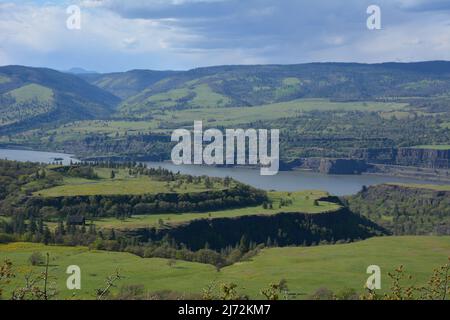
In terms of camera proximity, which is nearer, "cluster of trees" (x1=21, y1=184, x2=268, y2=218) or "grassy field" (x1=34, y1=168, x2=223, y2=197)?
"cluster of trees" (x1=21, y1=184, x2=268, y2=218)

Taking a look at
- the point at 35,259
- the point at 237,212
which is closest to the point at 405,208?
the point at 237,212

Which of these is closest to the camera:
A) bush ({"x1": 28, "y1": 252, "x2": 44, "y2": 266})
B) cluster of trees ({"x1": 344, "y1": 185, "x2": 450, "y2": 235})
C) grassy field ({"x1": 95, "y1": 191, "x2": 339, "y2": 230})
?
bush ({"x1": 28, "y1": 252, "x2": 44, "y2": 266})

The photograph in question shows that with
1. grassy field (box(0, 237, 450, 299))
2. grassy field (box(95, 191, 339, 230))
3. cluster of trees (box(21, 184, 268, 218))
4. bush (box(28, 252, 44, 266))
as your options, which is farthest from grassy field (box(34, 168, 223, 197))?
bush (box(28, 252, 44, 266))

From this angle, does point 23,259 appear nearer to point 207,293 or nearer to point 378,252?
point 378,252

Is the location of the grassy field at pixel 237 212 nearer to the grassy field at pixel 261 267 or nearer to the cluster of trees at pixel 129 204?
the cluster of trees at pixel 129 204

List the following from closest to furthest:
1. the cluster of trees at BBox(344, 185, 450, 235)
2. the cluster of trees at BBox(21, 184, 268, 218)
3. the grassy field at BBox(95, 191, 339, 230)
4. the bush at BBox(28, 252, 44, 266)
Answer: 1. the bush at BBox(28, 252, 44, 266)
2. the grassy field at BBox(95, 191, 339, 230)
3. the cluster of trees at BBox(21, 184, 268, 218)
4. the cluster of trees at BBox(344, 185, 450, 235)

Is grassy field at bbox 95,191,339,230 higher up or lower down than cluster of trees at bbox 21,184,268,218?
lower down

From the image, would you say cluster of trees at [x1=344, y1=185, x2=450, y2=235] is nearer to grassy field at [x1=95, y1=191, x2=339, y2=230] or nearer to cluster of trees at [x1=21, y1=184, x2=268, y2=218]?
grassy field at [x1=95, y1=191, x2=339, y2=230]
